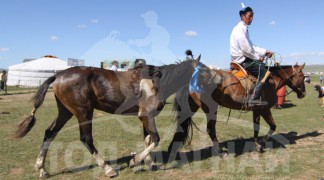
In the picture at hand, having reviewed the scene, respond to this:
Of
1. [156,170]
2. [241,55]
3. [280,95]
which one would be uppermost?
[241,55]

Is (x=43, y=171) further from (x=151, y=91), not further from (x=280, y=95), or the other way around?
(x=280, y=95)

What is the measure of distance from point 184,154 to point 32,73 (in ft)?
116

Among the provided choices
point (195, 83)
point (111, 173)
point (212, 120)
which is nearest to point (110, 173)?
point (111, 173)

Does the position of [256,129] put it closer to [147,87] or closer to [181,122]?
[181,122]

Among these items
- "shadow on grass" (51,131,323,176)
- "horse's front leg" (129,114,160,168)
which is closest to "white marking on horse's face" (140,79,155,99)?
"horse's front leg" (129,114,160,168)

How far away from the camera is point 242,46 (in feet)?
22.0

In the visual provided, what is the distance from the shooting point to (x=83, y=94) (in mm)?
5539

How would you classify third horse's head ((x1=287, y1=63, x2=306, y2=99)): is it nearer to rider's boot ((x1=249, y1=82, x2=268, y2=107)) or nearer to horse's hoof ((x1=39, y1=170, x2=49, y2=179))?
rider's boot ((x1=249, y1=82, x2=268, y2=107))

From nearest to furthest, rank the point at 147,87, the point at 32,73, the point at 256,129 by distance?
the point at 147,87 < the point at 256,129 < the point at 32,73

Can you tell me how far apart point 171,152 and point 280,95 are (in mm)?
10029

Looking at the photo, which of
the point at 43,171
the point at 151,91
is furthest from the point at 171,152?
the point at 43,171

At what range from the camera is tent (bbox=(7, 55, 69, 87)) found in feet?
123

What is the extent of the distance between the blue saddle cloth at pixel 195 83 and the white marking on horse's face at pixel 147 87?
39.4 inches

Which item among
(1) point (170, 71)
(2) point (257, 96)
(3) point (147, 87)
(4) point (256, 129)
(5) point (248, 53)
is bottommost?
(4) point (256, 129)
